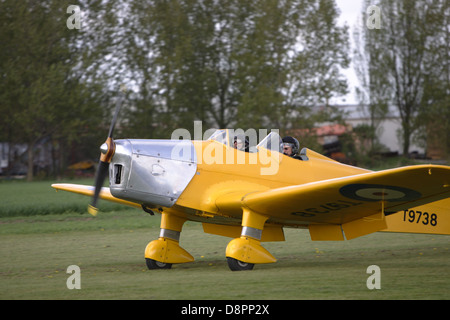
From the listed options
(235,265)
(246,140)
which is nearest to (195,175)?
(246,140)

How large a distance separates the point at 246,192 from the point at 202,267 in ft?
5.03

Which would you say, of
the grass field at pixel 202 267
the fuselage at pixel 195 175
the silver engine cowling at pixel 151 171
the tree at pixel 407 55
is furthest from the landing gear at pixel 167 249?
the tree at pixel 407 55

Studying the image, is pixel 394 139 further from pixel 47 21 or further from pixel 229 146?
pixel 229 146

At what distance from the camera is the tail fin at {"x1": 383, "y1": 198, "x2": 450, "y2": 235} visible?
10.7m

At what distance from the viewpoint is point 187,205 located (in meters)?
9.42

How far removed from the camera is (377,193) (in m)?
8.55

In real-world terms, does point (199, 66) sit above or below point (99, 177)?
above

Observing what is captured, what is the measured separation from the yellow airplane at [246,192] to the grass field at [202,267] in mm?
553

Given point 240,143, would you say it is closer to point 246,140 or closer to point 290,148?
point 246,140

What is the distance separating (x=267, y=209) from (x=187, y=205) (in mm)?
1315

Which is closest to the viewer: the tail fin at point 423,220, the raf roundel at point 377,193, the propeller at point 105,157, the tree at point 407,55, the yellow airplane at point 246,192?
the raf roundel at point 377,193

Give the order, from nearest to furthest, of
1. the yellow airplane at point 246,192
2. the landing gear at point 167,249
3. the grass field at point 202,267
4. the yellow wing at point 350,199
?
the grass field at point 202,267
the yellow wing at point 350,199
the yellow airplane at point 246,192
the landing gear at point 167,249

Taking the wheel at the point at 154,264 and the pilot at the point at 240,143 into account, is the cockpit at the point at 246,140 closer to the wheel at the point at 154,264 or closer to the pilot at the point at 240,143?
the pilot at the point at 240,143

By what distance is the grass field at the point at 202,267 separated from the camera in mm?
7086
